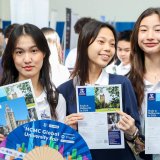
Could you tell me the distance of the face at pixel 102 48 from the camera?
6.11ft

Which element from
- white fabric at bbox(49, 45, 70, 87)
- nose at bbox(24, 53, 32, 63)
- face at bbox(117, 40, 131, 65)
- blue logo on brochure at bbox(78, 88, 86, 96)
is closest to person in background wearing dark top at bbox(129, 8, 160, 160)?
blue logo on brochure at bbox(78, 88, 86, 96)

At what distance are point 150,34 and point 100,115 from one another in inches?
19.1

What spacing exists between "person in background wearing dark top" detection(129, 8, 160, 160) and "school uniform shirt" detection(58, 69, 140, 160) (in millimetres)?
64

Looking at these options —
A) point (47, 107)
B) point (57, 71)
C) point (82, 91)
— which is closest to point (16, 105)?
point (47, 107)

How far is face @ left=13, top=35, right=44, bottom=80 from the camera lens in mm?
1789

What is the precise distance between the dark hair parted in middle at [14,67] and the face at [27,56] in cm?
2

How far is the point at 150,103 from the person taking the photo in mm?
1687

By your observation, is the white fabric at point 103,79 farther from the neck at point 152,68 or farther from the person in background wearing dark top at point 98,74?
the neck at point 152,68

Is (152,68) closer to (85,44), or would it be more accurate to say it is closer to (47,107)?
(85,44)

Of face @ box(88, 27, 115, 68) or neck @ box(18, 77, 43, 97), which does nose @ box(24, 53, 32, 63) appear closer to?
neck @ box(18, 77, 43, 97)

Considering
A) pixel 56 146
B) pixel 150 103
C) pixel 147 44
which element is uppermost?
pixel 147 44

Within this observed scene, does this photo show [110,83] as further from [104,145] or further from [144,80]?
[104,145]

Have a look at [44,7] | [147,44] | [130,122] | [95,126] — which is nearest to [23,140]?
[95,126]

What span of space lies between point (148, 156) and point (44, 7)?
102 inches
